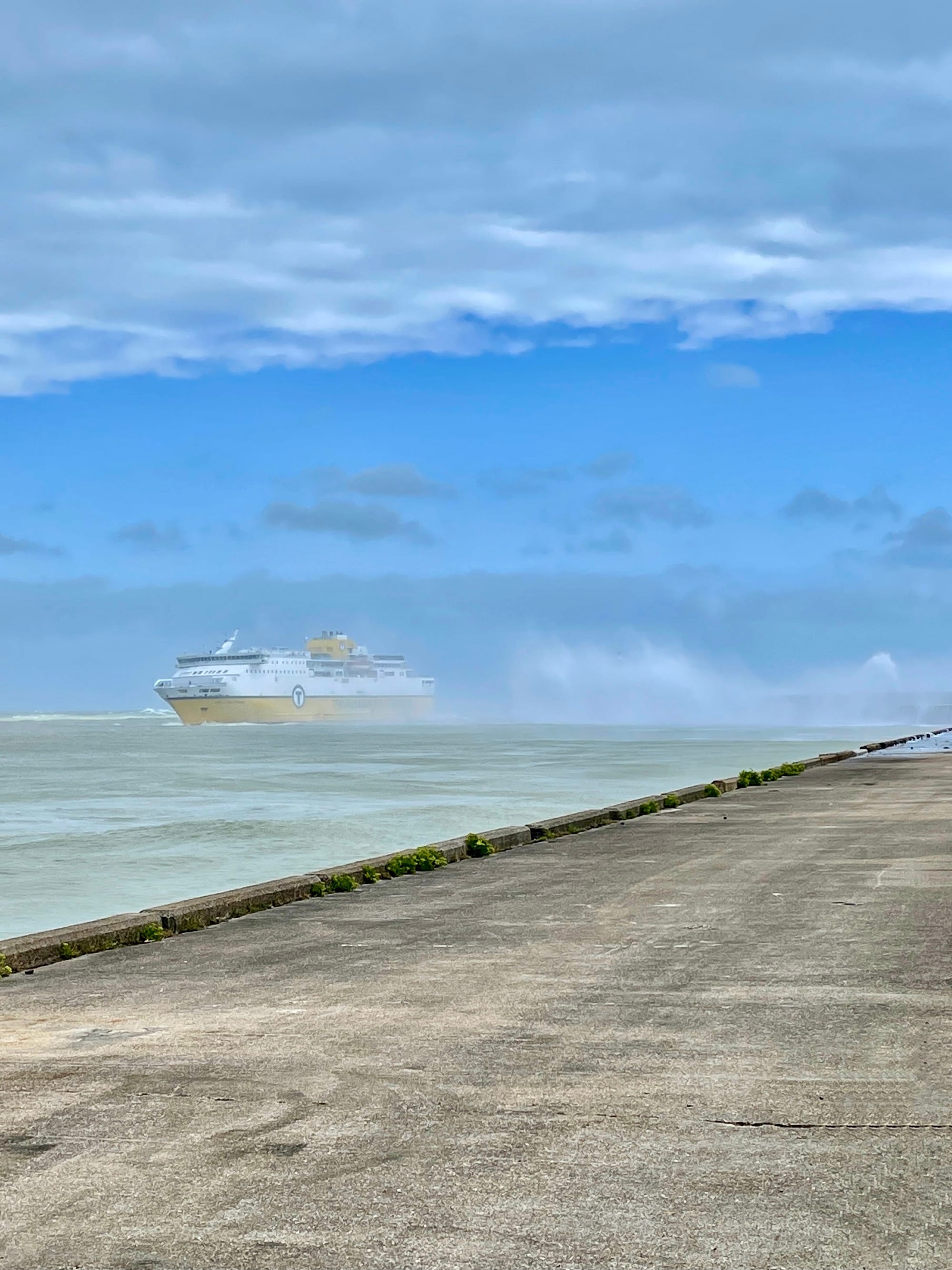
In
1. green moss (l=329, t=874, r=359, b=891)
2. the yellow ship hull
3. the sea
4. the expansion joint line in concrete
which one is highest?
the yellow ship hull

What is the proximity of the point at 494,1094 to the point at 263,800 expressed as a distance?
32747 millimetres

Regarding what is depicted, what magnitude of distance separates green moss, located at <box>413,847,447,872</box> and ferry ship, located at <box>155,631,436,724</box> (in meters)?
148

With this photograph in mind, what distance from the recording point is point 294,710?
164m

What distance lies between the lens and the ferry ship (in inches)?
6329

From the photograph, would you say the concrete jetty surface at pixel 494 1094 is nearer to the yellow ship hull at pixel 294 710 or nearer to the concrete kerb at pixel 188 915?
the concrete kerb at pixel 188 915

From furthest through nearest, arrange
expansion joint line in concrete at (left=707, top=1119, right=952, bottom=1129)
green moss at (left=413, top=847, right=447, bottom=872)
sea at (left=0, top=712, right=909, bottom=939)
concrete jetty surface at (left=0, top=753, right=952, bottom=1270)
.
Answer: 1. sea at (left=0, top=712, right=909, bottom=939)
2. green moss at (left=413, top=847, right=447, bottom=872)
3. expansion joint line in concrete at (left=707, top=1119, right=952, bottom=1129)
4. concrete jetty surface at (left=0, top=753, right=952, bottom=1270)

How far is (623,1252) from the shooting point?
3773 millimetres

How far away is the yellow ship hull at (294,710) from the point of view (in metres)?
161

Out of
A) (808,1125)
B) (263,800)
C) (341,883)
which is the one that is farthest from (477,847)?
(263,800)

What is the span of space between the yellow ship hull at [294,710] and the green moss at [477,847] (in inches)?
5785

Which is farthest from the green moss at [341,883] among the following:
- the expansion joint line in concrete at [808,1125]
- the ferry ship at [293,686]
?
the ferry ship at [293,686]

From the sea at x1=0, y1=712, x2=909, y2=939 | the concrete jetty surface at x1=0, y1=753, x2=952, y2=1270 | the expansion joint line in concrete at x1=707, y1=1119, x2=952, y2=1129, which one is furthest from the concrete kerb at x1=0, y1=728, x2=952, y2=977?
the expansion joint line in concrete at x1=707, y1=1119, x2=952, y2=1129

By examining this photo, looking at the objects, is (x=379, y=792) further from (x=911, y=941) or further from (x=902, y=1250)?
(x=902, y=1250)

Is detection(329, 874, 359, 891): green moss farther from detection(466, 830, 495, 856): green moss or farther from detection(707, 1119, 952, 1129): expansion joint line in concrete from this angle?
detection(707, 1119, 952, 1129): expansion joint line in concrete
